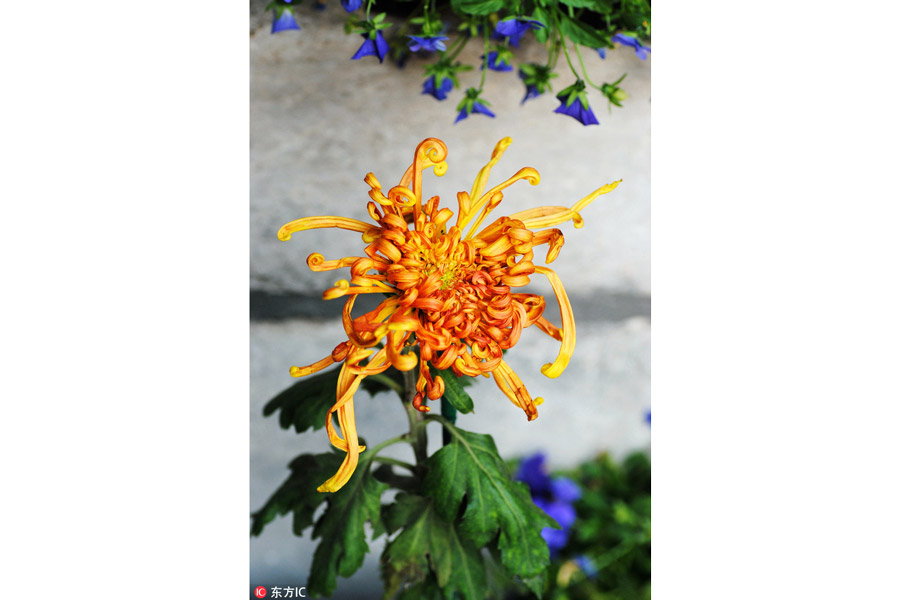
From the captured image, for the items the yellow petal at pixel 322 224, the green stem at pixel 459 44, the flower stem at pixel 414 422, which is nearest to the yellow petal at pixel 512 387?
the flower stem at pixel 414 422

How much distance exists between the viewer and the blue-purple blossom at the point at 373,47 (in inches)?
28.3

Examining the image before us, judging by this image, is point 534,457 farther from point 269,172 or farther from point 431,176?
point 269,172

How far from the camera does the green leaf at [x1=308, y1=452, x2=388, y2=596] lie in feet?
2.26

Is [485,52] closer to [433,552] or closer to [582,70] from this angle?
[582,70]

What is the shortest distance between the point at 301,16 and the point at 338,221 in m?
0.32

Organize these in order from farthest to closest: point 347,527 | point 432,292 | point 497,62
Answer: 1. point 497,62
2. point 347,527
3. point 432,292

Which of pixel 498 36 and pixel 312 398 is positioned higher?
pixel 498 36

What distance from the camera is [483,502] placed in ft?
2.20

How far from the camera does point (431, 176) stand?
809mm

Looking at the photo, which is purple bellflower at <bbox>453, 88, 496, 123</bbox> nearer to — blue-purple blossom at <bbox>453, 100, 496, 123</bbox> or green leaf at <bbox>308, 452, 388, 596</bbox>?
blue-purple blossom at <bbox>453, 100, 496, 123</bbox>

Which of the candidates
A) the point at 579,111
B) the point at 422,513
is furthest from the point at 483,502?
the point at 579,111

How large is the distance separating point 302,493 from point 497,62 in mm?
603

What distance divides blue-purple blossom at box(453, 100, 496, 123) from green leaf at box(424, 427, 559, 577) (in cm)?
41
